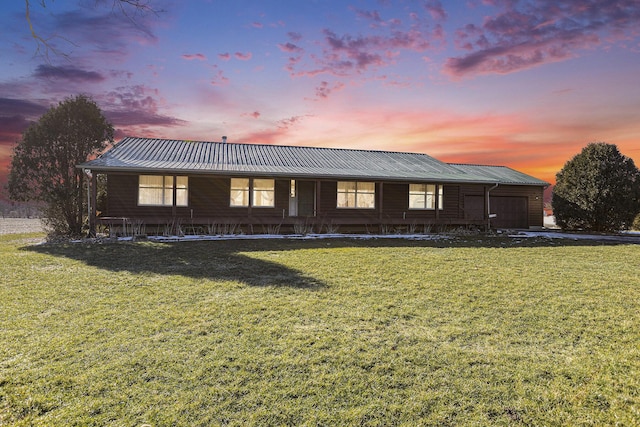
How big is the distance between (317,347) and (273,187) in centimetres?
1409

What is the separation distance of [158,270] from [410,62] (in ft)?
35.3

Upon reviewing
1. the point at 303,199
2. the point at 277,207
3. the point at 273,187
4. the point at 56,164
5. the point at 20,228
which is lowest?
the point at 20,228

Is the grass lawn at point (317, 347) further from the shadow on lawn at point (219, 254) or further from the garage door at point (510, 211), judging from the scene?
the garage door at point (510, 211)

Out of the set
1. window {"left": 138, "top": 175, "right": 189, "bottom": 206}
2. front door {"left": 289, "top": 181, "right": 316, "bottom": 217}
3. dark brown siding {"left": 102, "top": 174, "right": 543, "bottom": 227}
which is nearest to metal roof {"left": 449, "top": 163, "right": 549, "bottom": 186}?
dark brown siding {"left": 102, "top": 174, "right": 543, "bottom": 227}

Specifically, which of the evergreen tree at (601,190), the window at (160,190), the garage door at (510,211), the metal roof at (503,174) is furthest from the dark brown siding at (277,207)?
the evergreen tree at (601,190)

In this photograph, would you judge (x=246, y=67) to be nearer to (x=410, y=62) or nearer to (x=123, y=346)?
(x=410, y=62)

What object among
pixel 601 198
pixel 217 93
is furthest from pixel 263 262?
pixel 601 198

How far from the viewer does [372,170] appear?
1862 centimetres

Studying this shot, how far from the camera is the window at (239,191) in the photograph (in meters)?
17.4

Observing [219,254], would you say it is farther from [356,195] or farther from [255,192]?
[356,195]

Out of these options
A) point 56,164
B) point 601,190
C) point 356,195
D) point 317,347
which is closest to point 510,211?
point 601,190

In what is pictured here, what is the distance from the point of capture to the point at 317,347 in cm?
423

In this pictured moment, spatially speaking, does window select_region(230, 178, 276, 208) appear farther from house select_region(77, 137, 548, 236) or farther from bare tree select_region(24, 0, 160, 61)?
bare tree select_region(24, 0, 160, 61)

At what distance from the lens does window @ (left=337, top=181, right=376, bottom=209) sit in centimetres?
1867
